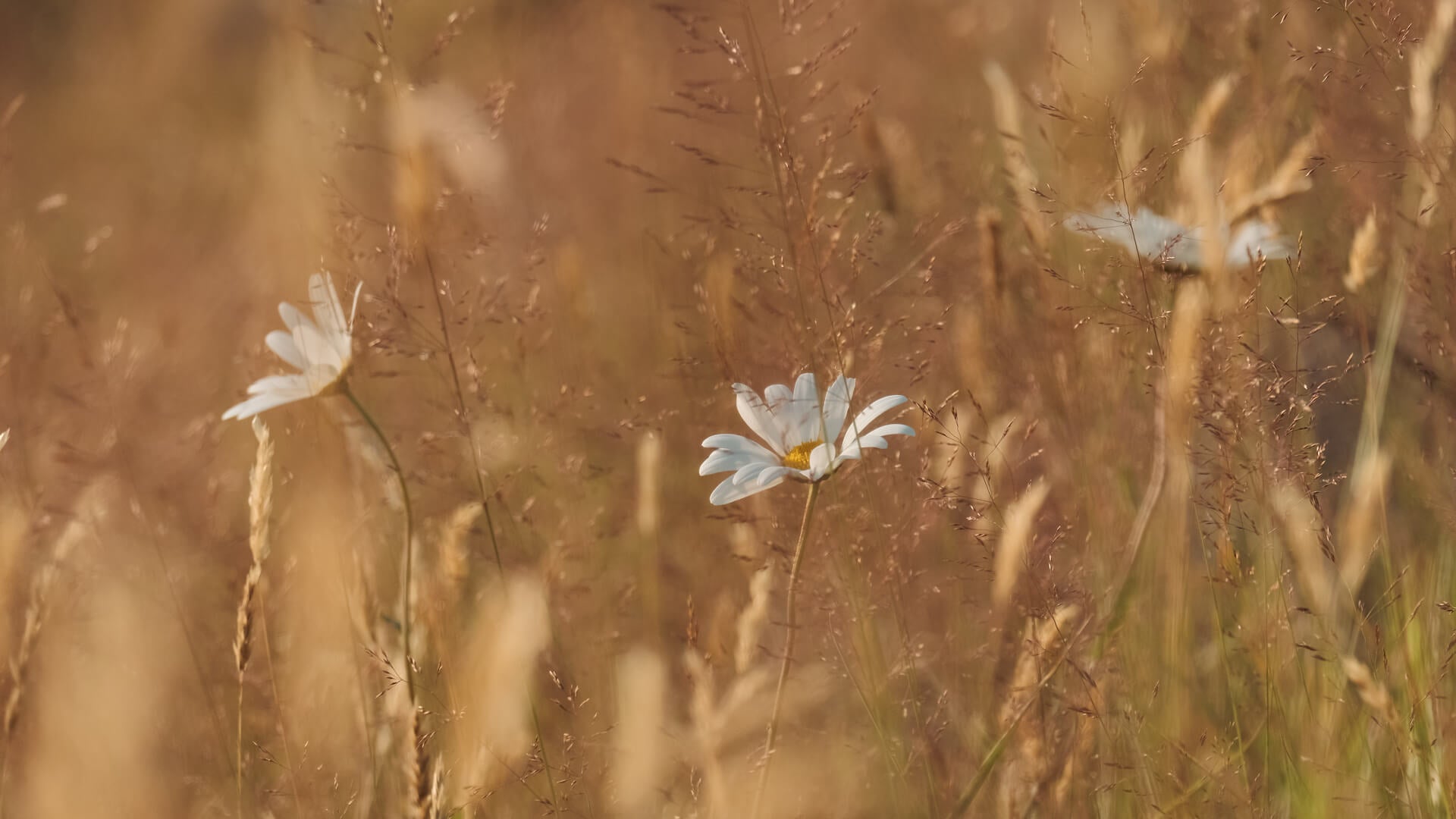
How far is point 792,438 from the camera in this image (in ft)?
3.91

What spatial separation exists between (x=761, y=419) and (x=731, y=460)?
10cm

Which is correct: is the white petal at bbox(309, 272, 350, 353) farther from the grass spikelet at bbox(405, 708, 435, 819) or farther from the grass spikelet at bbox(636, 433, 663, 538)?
the grass spikelet at bbox(405, 708, 435, 819)

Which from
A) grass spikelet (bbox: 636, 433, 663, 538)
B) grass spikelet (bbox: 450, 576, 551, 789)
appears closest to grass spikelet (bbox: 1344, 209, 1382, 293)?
grass spikelet (bbox: 636, 433, 663, 538)

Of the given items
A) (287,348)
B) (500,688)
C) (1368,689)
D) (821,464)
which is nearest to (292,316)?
(287,348)

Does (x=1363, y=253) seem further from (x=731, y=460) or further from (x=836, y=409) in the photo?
(x=731, y=460)

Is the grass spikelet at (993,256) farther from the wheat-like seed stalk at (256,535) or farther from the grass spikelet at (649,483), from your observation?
the wheat-like seed stalk at (256,535)

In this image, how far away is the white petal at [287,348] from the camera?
1.32 metres

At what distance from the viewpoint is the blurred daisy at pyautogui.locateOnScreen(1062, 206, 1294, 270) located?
1238 millimetres

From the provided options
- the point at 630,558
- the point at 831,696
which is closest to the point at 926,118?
the point at 630,558

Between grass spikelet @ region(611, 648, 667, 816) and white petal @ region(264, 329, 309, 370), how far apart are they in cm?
55

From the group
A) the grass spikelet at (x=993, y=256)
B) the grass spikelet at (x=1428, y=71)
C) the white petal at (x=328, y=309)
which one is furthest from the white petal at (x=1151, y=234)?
the white petal at (x=328, y=309)

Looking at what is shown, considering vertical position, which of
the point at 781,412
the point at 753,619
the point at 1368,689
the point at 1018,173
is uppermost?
the point at 1018,173

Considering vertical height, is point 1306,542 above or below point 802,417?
below

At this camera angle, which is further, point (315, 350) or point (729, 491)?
point (315, 350)
